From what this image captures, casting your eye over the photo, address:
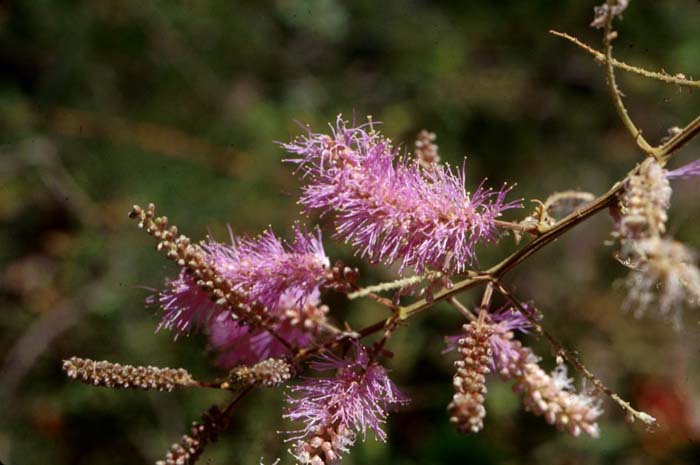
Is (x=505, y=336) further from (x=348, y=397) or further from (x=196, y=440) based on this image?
(x=196, y=440)

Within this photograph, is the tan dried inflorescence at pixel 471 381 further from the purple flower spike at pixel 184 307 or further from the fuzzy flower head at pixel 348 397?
the purple flower spike at pixel 184 307

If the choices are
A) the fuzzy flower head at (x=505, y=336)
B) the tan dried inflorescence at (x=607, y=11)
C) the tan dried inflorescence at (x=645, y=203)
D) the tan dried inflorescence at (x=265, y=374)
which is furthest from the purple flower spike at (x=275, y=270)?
the tan dried inflorescence at (x=607, y=11)

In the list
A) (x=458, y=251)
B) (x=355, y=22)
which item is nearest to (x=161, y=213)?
(x=355, y=22)

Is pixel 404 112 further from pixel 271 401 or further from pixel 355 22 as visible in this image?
pixel 271 401

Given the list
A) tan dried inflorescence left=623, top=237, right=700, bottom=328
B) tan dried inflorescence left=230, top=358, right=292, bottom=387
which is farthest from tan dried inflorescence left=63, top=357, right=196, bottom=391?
tan dried inflorescence left=623, top=237, right=700, bottom=328

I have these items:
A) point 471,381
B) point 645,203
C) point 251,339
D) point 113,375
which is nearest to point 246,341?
point 251,339
